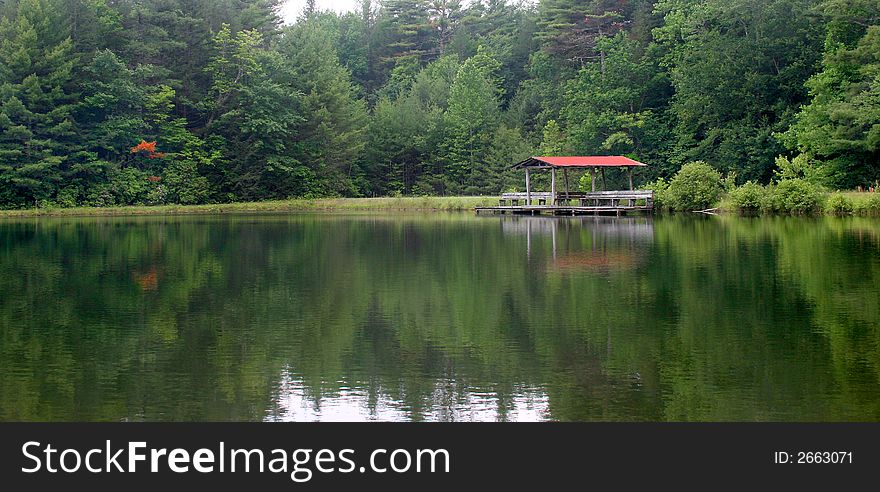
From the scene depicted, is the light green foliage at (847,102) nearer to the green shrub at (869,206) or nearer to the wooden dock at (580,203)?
the green shrub at (869,206)

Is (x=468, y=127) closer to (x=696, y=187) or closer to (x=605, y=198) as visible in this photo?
(x=605, y=198)

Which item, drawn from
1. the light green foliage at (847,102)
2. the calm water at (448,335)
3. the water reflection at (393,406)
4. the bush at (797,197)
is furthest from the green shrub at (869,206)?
the water reflection at (393,406)

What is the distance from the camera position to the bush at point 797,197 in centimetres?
4622

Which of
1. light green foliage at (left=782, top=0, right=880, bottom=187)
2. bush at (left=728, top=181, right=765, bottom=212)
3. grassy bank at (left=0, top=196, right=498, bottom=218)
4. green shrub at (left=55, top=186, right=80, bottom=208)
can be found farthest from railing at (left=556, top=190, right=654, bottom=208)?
green shrub at (left=55, top=186, right=80, bottom=208)

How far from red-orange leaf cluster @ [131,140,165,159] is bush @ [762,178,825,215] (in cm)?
3647

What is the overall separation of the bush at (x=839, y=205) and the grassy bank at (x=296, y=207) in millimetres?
21030

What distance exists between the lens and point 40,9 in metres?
58.6

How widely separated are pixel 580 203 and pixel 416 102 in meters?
21.7

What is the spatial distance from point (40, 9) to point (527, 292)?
49.7m

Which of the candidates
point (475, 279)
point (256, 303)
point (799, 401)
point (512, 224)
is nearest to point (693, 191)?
point (512, 224)

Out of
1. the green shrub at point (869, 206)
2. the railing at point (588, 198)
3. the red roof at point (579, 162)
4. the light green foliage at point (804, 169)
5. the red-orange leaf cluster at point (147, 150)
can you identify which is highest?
the red-orange leaf cluster at point (147, 150)

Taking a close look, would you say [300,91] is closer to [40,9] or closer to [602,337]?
[40,9]

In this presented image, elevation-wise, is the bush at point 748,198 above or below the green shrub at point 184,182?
below

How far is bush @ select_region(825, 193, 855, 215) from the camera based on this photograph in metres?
44.6
